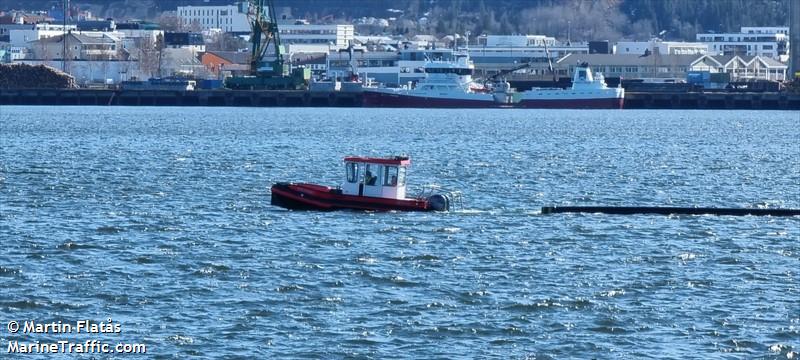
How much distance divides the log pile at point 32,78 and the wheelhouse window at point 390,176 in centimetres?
11565

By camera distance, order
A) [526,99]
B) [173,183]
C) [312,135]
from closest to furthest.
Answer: [173,183] → [312,135] → [526,99]

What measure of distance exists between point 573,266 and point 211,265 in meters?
6.14

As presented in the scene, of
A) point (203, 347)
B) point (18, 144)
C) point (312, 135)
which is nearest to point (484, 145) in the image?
point (312, 135)

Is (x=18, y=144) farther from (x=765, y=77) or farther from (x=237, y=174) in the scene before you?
(x=765, y=77)

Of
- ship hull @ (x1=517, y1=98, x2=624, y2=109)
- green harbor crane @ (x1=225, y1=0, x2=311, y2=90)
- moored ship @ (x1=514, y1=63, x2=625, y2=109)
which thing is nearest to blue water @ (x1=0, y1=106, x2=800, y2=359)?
moored ship @ (x1=514, y1=63, x2=625, y2=109)

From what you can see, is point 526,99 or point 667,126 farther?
point 526,99

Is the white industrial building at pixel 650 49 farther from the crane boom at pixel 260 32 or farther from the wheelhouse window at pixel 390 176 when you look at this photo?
the wheelhouse window at pixel 390 176

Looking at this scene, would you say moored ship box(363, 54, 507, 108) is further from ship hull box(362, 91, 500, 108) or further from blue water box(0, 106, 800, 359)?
blue water box(0, 106, 800, 359)

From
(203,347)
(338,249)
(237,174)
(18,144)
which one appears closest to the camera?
(203,347)

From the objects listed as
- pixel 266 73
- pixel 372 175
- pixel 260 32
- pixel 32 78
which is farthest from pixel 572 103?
pixel 372 175

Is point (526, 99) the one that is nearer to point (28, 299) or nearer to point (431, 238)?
point (431, 238)

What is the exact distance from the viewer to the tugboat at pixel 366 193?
3869cm

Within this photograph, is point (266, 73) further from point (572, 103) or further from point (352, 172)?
point (352, 172)

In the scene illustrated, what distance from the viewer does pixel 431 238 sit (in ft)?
112
